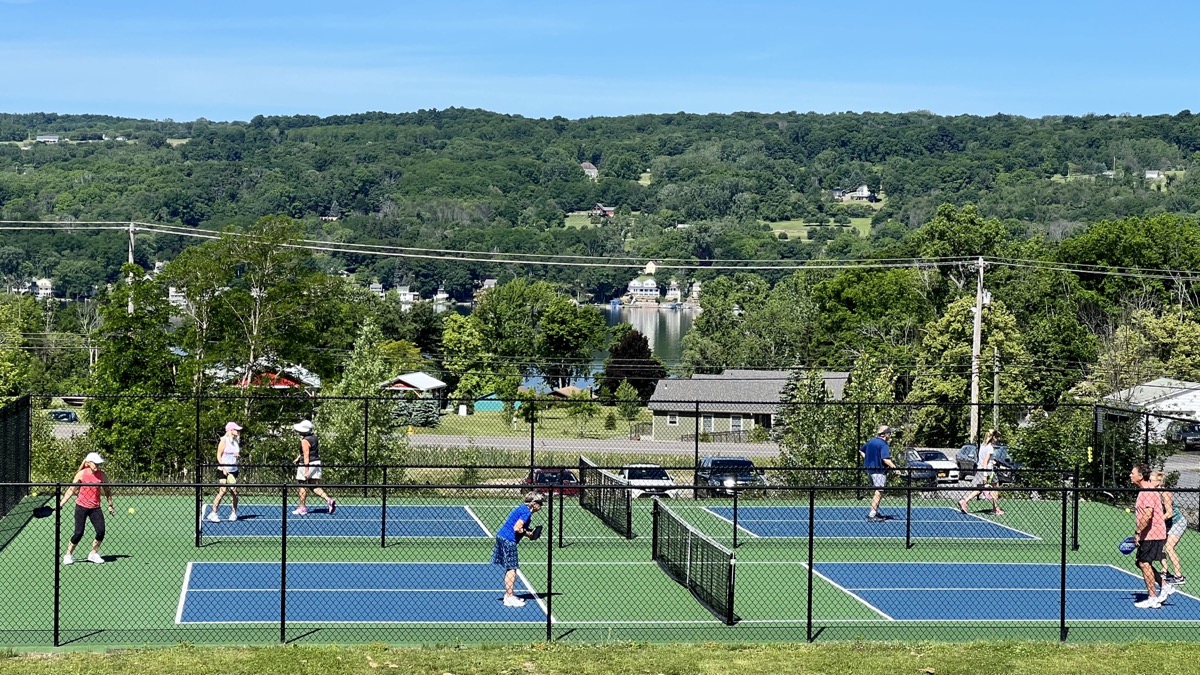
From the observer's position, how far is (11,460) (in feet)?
87.7

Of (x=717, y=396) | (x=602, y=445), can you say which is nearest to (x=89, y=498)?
(x=602, y=445)

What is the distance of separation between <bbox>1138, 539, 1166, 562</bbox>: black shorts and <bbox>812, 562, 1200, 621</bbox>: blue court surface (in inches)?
28.7

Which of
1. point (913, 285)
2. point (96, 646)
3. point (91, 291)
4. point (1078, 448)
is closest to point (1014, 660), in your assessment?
point (96, 646)

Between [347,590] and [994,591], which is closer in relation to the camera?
[347,590]

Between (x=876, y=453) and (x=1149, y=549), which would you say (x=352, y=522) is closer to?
(x=876, y=453)

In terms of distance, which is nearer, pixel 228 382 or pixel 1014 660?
pixel 1014 660

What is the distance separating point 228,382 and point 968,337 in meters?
34.6

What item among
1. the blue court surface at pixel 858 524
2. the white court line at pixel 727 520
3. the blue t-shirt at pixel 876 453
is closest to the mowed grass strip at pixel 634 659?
the blue court surface at pixel 858 524

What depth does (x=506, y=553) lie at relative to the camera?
18359mm

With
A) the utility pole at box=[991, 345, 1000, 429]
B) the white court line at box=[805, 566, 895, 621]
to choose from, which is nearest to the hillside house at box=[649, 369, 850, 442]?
the utility pole at box=[991, 345, 1000, 429]

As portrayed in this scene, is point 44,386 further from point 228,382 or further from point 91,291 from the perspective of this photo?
point 91,291

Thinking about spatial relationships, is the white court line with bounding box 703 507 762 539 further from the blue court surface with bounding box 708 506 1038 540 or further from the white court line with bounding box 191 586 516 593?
the white court line with bounding box 191 586 516 593

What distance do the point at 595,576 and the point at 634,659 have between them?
18.2 feet

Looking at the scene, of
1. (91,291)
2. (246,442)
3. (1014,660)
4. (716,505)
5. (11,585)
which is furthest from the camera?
(91,291)
